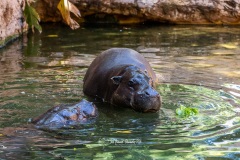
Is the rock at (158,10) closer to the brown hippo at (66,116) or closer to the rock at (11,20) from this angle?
the rock at (11,20)

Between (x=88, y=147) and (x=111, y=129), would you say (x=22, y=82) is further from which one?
(x=88, y=147)

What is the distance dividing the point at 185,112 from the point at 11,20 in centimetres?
618

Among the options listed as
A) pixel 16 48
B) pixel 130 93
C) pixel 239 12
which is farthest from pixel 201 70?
pixel 239 12

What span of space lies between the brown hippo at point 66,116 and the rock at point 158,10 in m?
7.50

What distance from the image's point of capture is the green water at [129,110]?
4.52 meters

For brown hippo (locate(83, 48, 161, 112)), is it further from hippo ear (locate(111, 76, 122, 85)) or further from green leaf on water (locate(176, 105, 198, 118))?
green leaf on water (locate(176, 105, 198, 118))

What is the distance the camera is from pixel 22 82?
7.14 metres

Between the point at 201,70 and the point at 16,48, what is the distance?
3.84 meters

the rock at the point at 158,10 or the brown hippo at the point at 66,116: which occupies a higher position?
the rock at the point at 158,10

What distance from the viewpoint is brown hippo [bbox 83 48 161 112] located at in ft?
18.9

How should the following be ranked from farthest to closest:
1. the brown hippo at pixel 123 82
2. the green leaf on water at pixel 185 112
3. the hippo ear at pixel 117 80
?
the hippo ear at pixel 117 80
the brown hippo at pixel 123 82
the green leaf on water at pixel 185 112

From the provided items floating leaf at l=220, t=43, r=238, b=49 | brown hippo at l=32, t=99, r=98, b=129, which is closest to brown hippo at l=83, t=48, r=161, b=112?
brown hippo at l=32, t=99, r=98, b=129

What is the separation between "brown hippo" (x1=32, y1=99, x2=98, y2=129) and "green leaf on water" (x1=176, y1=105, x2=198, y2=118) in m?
0.87

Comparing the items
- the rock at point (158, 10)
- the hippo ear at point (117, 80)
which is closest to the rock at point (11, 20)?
the rock at point (158, 10)
